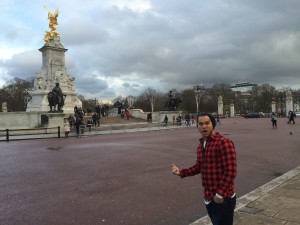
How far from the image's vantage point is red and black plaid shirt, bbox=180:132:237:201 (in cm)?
343

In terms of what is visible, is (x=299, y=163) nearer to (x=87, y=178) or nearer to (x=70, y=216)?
(x=87, y=178)

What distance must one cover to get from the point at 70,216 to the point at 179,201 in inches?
86.5

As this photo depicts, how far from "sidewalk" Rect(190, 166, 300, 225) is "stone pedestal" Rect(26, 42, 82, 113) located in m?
46.1

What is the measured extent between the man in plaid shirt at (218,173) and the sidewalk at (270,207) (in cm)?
182

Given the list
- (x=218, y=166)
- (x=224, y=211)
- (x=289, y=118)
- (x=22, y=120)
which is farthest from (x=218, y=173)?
(x=289, y=118)

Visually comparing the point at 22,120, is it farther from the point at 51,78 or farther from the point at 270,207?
the point at 270,207

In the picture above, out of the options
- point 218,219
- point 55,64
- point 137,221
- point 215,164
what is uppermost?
point 55,64

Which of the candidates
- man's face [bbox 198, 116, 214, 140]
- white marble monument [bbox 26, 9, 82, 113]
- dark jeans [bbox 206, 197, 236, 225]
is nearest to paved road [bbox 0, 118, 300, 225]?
dark jeans [bbox 206, 197, 236, 225]

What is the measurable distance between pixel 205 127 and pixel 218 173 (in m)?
0.51

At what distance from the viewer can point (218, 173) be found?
353 cm

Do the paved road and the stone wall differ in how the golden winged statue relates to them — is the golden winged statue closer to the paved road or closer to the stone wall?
the stone wall

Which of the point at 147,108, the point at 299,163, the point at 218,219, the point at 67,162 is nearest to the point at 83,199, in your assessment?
the point at 218,219

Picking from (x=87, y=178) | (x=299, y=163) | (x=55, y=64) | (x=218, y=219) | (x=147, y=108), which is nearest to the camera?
(x=218, y=219)

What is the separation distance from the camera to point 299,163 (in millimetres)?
11414
